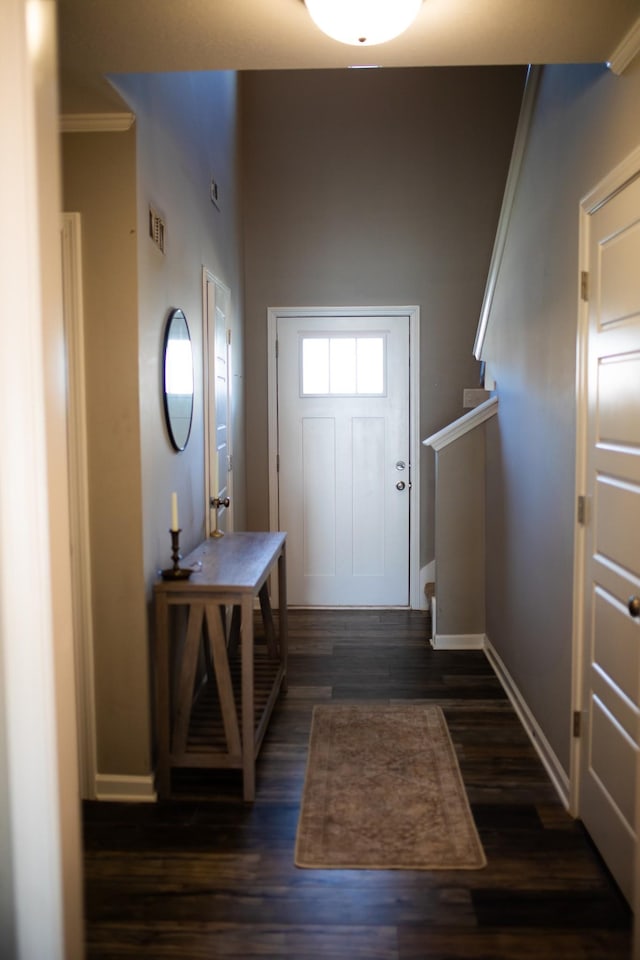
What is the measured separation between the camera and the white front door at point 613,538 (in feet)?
6.91

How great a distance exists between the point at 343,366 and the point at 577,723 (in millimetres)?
3240

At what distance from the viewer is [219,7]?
1970 millimetres

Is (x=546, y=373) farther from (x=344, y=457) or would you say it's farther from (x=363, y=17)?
(x=344, y=457)

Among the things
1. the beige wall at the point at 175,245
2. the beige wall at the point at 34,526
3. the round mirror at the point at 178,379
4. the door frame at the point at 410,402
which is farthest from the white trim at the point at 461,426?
the beige wall at the point at 34,526

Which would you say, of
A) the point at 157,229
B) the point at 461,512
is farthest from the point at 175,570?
the point at 461,512

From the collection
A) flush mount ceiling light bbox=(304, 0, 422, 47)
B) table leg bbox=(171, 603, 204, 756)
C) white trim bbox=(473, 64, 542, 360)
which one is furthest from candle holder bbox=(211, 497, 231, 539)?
flush mount ceiling light bbox=(304, 0, 422, 47)

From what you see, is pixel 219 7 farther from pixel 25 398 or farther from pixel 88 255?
pixel 25 398

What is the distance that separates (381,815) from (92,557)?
1.32 metres

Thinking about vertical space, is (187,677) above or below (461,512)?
below

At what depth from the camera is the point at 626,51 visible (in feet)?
6.91

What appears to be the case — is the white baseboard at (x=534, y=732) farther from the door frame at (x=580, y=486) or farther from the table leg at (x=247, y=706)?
the table leg at (x=247, y=706)

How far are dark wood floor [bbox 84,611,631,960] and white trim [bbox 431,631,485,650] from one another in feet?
4.11

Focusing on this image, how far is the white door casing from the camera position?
2109 millimetres

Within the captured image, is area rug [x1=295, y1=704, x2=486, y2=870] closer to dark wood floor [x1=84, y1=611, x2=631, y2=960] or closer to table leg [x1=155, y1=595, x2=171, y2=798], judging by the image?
dark wood floor [x1=84, y1=611, x2=631, y2=960]
